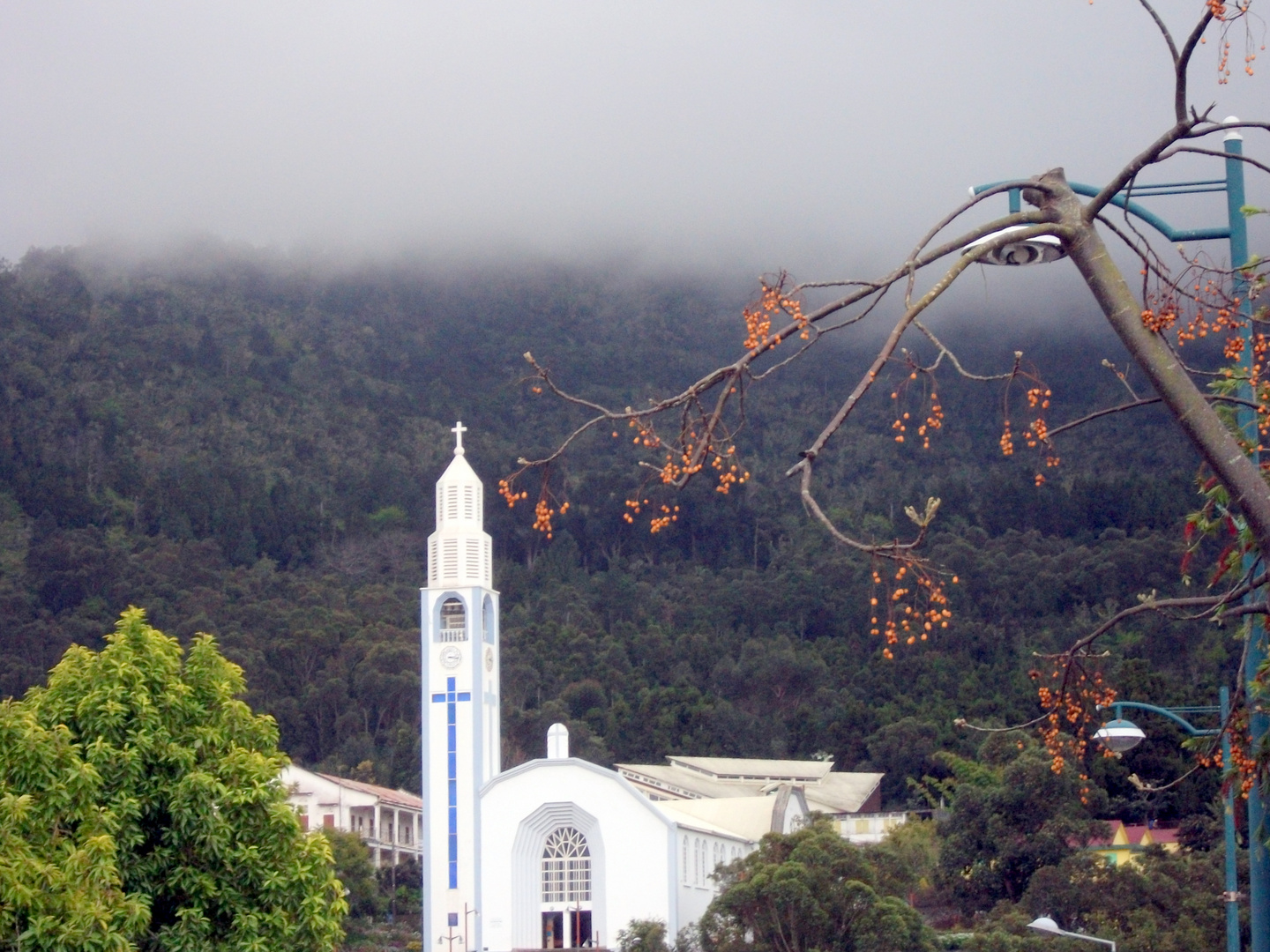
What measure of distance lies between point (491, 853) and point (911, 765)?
118ft

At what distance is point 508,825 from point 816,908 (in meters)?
15.5

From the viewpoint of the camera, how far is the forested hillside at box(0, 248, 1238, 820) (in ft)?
308

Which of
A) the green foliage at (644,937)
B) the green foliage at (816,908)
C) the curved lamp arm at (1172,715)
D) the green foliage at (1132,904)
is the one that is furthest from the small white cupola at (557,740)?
the curved lamp arm at (1172,715)

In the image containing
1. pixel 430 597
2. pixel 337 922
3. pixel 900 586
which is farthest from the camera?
pixel 430 597

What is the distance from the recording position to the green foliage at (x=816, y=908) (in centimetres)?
4228

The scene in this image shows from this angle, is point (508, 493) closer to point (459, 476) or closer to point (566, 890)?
point (566, 890)

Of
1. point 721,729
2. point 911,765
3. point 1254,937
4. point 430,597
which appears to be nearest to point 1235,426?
point 1254,937

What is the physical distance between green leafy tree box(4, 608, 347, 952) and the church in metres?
40.0

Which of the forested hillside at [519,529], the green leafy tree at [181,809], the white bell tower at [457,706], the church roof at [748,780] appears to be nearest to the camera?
the green leafy tree at [181,809]

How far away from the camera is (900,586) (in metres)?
6.77

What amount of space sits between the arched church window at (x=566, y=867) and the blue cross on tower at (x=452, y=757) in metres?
2.88

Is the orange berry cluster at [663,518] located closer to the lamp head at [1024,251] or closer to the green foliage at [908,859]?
the lamp head at [1024,251]

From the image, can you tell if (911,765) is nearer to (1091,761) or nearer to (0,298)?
(1091,761)

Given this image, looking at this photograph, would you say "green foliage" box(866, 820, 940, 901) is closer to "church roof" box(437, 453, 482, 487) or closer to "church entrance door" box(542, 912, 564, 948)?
"church entrance door" box(542, 912, 564, 948)
